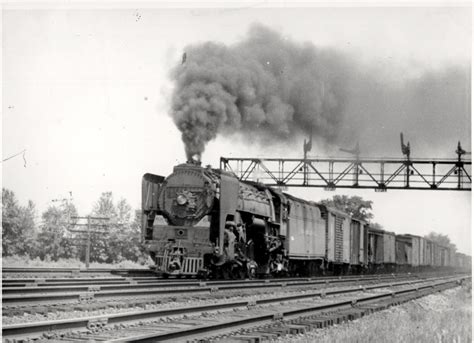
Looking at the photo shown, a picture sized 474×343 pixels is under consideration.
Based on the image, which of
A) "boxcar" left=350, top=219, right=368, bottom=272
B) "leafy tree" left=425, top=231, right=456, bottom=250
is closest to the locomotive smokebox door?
"boxcar" left=350, top=219, right=368, bottom=272

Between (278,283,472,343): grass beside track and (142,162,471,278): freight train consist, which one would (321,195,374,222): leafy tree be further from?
(278,283,472,343): grass beside track

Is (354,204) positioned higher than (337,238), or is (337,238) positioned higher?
(354,204)

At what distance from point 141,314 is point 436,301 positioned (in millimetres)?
10091

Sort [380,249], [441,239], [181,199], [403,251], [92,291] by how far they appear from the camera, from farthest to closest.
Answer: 1. [441,239]
2. [403,251]
3. [380,249]
4. [181,199]
5. [92,291]

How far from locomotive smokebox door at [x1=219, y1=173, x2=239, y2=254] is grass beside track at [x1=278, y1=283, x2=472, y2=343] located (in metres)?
5.06

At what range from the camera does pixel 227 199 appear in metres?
16.2

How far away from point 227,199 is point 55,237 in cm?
2906

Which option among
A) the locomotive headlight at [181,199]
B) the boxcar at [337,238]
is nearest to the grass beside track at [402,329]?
the locomotive headlight at [181,199]

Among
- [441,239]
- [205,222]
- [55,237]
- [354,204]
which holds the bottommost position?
[55,237]

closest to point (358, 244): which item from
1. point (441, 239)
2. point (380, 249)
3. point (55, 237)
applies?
point (380, 249)

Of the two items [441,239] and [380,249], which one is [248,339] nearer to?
[380,249]

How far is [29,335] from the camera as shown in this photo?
6855mm

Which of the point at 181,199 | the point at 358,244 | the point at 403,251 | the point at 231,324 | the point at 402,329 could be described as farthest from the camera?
the point at 403,251

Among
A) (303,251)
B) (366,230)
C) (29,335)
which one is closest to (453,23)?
(29,335)
